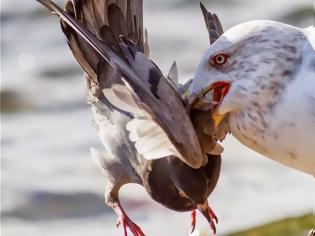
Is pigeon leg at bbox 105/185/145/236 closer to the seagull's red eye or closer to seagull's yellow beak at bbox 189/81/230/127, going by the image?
seagull's yellow beak at bbox 189/81/230/127

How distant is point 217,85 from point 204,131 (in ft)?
0.62

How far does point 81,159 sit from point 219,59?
3532 millimetres

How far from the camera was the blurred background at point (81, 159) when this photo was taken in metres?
8.37

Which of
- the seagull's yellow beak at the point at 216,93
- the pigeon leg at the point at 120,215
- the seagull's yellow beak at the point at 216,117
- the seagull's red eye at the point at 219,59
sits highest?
the seagull's red eye at the point at 219,59

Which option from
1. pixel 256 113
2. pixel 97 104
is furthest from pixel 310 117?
pixel 97 104

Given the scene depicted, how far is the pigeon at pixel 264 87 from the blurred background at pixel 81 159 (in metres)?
1.73

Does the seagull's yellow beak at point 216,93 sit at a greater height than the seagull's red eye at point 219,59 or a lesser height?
lesser

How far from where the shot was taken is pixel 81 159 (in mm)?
9062

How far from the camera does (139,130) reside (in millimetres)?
5613

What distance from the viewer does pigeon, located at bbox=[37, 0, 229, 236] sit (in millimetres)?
5457

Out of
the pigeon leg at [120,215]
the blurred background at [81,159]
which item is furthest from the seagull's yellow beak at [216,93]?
the blurred background at [81,159]

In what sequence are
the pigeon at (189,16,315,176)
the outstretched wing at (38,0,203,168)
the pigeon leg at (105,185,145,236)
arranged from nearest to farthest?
the outstretched wing at (38,0,203,168)
the pigeon at (189,16,315,176)
the pigeon leg at (105,185,145,236)

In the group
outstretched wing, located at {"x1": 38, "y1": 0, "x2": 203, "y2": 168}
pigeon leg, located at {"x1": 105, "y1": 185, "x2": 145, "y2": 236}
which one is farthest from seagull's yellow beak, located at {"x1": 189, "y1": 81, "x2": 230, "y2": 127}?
pigeon leg, located at {"x1": 105, "y1": 185, "x2": 145, "y2": 236}

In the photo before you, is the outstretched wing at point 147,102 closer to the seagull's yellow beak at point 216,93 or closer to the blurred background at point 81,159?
the seagull's yellow beak at point 216,93
